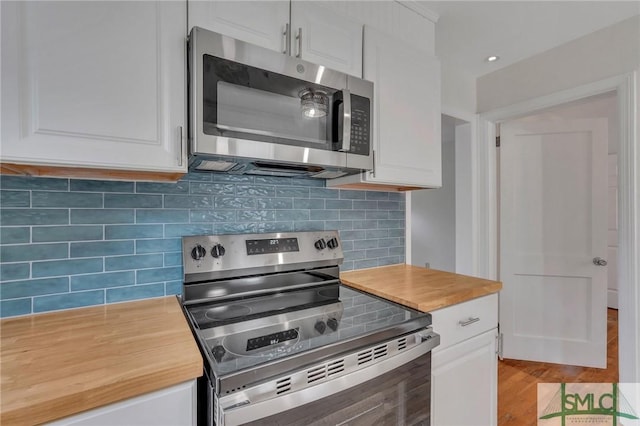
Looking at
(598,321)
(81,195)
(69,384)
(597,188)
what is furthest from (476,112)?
(69,384)

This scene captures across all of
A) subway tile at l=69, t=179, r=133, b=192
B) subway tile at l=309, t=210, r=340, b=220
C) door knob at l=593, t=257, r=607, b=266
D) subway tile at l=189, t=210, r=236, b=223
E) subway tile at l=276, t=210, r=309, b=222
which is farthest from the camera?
door knob at l=593, t=257, r=607, b=266

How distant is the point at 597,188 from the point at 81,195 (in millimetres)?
3303

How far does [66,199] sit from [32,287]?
1.03ft

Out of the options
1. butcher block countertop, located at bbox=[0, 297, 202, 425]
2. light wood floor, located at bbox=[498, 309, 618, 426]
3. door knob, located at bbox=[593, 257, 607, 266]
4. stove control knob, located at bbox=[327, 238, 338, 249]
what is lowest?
light wood floor, located at bbox=[498, 309, 618, 426]

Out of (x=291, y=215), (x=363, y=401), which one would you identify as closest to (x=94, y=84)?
(x=291, y=215)

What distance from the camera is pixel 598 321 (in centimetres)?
236

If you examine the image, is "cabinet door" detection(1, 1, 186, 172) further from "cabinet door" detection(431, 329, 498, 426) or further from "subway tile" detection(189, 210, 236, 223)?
"cabinet door" detection(431, 329, 498, 426)

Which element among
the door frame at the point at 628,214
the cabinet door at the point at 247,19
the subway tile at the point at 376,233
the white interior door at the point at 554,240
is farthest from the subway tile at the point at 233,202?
the white interior door at the point at 554,240

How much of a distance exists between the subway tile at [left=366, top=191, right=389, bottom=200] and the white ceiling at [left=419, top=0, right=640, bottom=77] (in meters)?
1.06

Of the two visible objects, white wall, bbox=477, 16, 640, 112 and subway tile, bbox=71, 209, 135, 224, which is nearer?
subway tile, bbox=71, 209, 135, 224

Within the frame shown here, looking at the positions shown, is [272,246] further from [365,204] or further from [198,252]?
[365,204]

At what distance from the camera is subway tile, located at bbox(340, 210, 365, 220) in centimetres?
172

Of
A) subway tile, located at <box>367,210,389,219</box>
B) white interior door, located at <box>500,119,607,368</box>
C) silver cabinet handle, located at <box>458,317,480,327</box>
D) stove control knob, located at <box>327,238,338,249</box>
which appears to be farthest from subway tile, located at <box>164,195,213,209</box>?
white interior door, located at <box>500,119,607,368</box>

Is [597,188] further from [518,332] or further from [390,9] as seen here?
[390,9]
